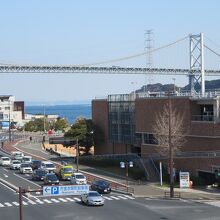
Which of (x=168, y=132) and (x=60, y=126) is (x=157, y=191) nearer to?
(x=168, y=132)

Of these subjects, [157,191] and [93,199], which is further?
[157,191]

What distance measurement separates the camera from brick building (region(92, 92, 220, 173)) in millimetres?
65688

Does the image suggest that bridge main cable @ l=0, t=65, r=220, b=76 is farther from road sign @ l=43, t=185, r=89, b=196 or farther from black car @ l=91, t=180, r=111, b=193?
road sign @ l=43, t=185, r=89, b=196

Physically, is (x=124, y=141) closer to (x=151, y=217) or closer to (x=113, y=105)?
(x=113, y=105)

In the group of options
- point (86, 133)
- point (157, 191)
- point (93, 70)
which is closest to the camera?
point (157, 191)

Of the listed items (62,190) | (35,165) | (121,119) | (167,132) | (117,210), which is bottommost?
(117,210)

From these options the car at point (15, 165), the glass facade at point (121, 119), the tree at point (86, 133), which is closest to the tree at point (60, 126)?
the tree at point (86, 133)

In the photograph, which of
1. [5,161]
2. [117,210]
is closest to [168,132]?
[117,210]

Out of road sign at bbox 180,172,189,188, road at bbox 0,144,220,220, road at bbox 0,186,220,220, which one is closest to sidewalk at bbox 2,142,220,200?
road sign at bbox 180,172,189,188

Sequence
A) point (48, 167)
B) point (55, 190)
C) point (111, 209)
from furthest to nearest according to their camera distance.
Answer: point (48, 167), point (111, 209), point (55, 190)

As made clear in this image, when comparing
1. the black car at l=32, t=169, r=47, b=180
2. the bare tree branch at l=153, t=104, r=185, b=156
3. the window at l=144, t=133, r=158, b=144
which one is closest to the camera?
the black car at l=32, t=169, r=47, b=180

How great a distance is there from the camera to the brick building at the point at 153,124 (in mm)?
65688

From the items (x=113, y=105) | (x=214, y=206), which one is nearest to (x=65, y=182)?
(x=214, y=206)

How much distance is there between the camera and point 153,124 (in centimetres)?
7488
